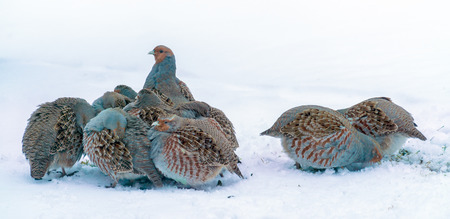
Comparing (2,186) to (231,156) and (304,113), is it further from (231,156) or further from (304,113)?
(304,113)

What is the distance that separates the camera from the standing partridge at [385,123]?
210 inches

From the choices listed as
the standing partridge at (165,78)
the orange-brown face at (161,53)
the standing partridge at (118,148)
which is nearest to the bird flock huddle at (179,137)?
the standing partridge at (118,148)

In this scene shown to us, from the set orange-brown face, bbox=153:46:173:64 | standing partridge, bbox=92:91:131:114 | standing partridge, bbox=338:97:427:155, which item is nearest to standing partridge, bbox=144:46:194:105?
orange-brown face, bbox=153:46:173:64

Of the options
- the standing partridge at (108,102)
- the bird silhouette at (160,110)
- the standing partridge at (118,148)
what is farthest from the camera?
the standing partridge at (108,102)

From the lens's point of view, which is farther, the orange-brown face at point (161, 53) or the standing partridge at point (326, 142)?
the orange-brown face at point (161, 53)

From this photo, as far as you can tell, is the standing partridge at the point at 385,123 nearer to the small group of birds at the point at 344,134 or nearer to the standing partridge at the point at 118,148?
the small group of birds at the point at 344,134

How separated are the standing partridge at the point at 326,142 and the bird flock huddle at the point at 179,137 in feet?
0.04

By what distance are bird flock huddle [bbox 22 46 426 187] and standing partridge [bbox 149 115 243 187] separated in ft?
0.03

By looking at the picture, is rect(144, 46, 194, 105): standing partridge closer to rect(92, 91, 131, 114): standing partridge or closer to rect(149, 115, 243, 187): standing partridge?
rect(92, 91, 131, 114): standing partridge

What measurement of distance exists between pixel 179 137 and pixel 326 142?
1713 millimetres

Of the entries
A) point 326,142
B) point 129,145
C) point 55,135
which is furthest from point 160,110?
point 326,142

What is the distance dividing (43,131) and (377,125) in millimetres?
4028

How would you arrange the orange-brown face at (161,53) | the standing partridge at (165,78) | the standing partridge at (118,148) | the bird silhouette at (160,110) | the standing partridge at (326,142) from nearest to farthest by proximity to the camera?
1. the standing partridge at (118,148)
2. the standing partridge at (326,142)
3. the bird silhouette at (160,110)
4. the standing partridge at (165,78)
5. the orange-brown face at (161,53)

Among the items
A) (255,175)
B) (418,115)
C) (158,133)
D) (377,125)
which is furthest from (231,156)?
(418,115)
